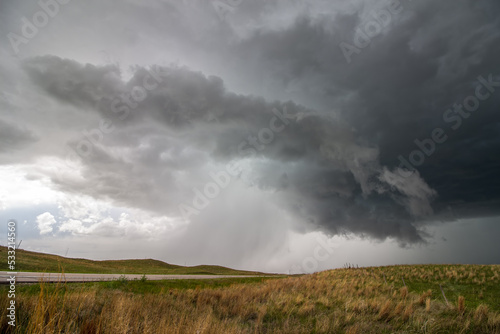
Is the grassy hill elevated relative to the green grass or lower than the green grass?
lower

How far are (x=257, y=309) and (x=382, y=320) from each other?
6478 millimetres

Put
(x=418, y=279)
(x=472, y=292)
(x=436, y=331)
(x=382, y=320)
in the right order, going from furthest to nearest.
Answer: (x=418, y=279), (x=472, y=292), (x=382, y=320), (x=436, y=331)

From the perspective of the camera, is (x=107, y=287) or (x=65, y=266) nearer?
(x=107, y=287)

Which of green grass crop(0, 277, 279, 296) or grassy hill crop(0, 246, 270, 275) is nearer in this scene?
green grass crop(0, 277, 279, 296)

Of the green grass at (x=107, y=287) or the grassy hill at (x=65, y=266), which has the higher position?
the green grass at (x=107, y=287)

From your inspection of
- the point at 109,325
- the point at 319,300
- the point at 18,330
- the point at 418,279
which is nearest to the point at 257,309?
the point at 319,300

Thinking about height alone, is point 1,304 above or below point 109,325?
above

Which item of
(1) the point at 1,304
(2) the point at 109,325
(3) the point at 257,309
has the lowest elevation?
(3) the point at 257,309

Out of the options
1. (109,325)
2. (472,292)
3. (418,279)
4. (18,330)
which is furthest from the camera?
(418,279)

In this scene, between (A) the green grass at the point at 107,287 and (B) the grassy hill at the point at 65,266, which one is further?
(B) the grassy hill at the point at 65,266

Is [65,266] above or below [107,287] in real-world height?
below

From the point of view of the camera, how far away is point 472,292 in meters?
27.2

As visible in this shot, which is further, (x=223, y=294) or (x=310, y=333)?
(x=223, y=294)

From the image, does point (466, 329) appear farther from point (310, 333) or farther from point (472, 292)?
point (472, 292)
